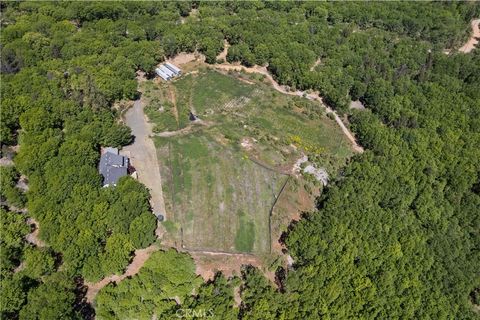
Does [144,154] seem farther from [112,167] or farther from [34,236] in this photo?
[34,236]

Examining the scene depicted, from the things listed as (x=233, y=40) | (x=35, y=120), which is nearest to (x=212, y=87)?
(x=233, y=40)

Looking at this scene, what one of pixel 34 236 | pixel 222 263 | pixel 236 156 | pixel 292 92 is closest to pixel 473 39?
pixel 292 92

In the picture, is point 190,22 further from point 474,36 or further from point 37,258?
point 474,36

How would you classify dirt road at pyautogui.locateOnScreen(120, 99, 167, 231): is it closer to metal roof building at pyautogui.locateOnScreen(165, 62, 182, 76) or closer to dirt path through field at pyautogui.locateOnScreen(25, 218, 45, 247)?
metal roof building at pyautogui.locateOnScreen(165, 62, 182, 76)

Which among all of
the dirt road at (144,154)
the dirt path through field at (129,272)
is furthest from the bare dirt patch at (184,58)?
the dirt path through field at (129,272)

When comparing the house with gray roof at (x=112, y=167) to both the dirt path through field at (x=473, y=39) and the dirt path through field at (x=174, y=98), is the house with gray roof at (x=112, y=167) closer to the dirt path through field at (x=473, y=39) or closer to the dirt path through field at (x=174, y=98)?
the dirt path through field at (x=174, y=98)

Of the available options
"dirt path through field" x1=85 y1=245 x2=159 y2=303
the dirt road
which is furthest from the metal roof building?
"dirt path through field" x1=85 y1=245 x2=159 y2=303

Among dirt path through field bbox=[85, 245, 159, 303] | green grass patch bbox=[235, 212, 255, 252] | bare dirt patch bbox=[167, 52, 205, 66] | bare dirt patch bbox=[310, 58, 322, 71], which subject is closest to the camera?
dirt path through field bbox=[85, 245, 159, 303]
